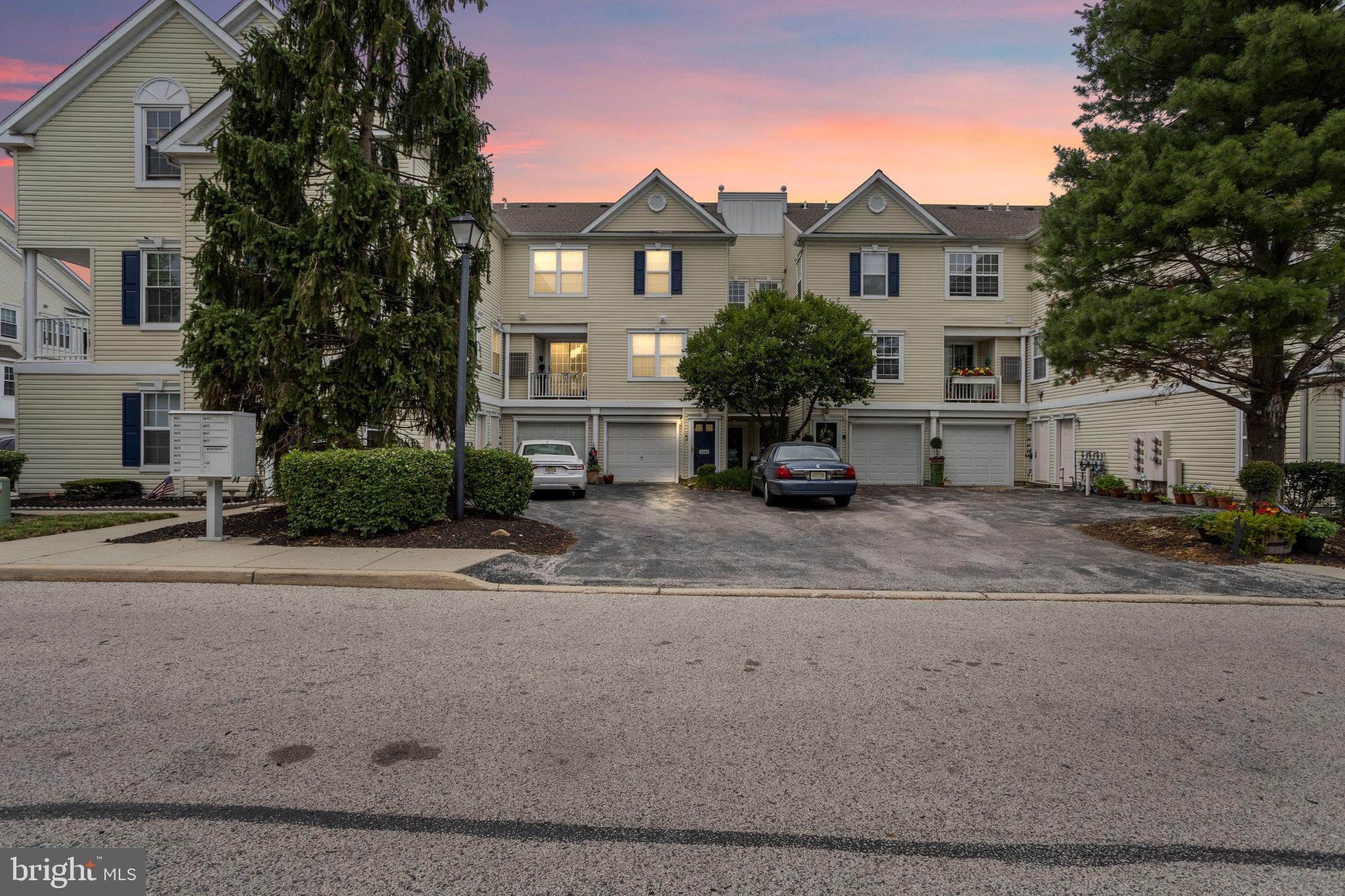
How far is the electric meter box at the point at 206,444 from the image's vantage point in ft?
31.2

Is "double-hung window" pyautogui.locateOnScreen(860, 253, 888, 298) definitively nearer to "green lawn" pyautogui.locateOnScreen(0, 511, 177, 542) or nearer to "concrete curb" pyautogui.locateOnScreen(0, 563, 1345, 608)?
"concrete curb" pyautogui.locateOnScreen(0, 563, 1345, 608)

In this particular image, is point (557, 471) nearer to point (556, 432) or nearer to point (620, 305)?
point (556, 432)

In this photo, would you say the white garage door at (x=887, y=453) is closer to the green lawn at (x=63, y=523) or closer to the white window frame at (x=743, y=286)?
the white window frame at (x=743, y=286)

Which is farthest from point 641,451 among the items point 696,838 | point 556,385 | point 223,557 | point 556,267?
point 696,838

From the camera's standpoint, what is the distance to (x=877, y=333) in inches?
985

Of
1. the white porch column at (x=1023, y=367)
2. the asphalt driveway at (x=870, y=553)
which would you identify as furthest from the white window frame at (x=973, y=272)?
the asphalt driveway at (x=870, y=553)

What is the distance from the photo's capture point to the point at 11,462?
50.4ft

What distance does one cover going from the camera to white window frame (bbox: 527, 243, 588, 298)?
991 inches

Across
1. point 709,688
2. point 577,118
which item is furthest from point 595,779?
point 577,118

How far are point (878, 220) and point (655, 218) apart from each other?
7.95 metres

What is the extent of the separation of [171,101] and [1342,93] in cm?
2246

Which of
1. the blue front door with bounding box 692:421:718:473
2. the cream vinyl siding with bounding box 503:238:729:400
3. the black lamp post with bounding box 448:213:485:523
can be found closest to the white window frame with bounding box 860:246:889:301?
the cream vinyl siding with bounding box 503:238:729:400

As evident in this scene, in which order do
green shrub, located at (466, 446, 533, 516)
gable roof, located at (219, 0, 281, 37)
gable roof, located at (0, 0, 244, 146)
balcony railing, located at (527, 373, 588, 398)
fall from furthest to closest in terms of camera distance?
balcony railing, located at (527, 373, 588, 398) < gable roof, located at (219, 0, 281, 37) < gable roof, located at (0, 0, 244, 146) < green shrub, located at (466, 446, 533, 516)

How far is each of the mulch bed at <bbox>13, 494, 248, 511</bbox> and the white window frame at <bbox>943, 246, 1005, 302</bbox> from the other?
2258 centimetres
